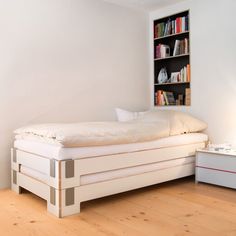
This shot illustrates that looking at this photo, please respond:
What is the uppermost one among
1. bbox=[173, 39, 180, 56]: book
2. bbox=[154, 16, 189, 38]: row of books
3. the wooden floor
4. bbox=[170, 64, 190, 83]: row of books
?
bbox=[154, 16, 189, 38]: row of books

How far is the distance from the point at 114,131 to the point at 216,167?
1.21 m

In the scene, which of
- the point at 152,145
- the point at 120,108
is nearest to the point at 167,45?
the point at 120,108

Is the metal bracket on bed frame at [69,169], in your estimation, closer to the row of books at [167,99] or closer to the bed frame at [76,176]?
the bed frame at [76,176]

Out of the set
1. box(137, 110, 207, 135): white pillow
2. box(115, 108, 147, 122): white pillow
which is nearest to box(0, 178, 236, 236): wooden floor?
box(137, 110, 207, 135): white pillow

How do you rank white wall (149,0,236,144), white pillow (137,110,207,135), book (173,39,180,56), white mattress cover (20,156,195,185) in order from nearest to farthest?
white mattress cover (20,156,195,185) < white pillow (137,110,207,135) < white wall (149,0,236,144) < book (173,39,180,56)

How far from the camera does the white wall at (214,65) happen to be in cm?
337

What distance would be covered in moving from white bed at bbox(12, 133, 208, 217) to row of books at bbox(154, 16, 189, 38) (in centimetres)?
158

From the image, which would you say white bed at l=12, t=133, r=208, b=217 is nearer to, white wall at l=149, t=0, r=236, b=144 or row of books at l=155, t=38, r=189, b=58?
white wall at l=149, t=0, r=236, b=144

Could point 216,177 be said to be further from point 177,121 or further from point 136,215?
point 136,215

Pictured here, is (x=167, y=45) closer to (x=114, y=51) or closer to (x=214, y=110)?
(x=114, y=51)

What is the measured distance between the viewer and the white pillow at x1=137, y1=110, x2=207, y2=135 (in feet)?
10.4

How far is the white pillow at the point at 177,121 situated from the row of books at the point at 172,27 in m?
1.26

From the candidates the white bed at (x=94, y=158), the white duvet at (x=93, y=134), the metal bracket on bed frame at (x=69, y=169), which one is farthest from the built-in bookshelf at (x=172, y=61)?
A: the metal bracket on bed frame at (x=69, y=169)

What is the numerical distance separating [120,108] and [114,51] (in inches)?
30.0
